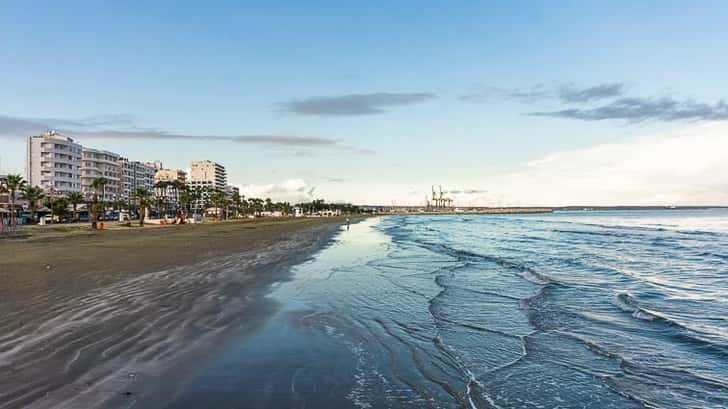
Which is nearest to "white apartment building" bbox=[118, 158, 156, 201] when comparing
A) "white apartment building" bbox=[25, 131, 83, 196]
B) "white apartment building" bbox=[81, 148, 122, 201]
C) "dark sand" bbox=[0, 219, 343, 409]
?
"white apartment building" bbox=[81, 148, 122, 201]

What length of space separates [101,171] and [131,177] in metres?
25.2

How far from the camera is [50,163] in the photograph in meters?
114

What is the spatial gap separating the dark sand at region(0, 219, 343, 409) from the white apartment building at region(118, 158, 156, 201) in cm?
13880

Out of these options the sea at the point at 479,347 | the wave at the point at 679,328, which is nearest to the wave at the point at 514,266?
the sea at the point at 479,347

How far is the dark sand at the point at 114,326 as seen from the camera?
20.0 ft

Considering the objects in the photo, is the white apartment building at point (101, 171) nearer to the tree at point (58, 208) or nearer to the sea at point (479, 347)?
the tree at point (58, 208)

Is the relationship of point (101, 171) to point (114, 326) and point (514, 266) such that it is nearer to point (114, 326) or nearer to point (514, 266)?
point (514, 266)

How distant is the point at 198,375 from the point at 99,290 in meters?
8.53

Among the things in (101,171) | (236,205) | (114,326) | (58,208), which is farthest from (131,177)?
(114,326)

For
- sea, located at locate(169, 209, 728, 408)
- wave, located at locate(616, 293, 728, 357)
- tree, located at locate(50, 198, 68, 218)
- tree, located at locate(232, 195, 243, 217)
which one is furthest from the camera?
tree, located at locate(232, 195, 243, 217)

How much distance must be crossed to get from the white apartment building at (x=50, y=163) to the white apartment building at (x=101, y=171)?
7.75 metres

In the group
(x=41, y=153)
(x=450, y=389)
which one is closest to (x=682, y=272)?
(x=450, y=389)

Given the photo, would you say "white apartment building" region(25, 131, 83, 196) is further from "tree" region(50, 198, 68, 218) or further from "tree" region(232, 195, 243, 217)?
"tree" region(232, 195, 243, 217)

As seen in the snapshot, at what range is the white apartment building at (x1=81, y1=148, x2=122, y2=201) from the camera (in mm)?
127344
